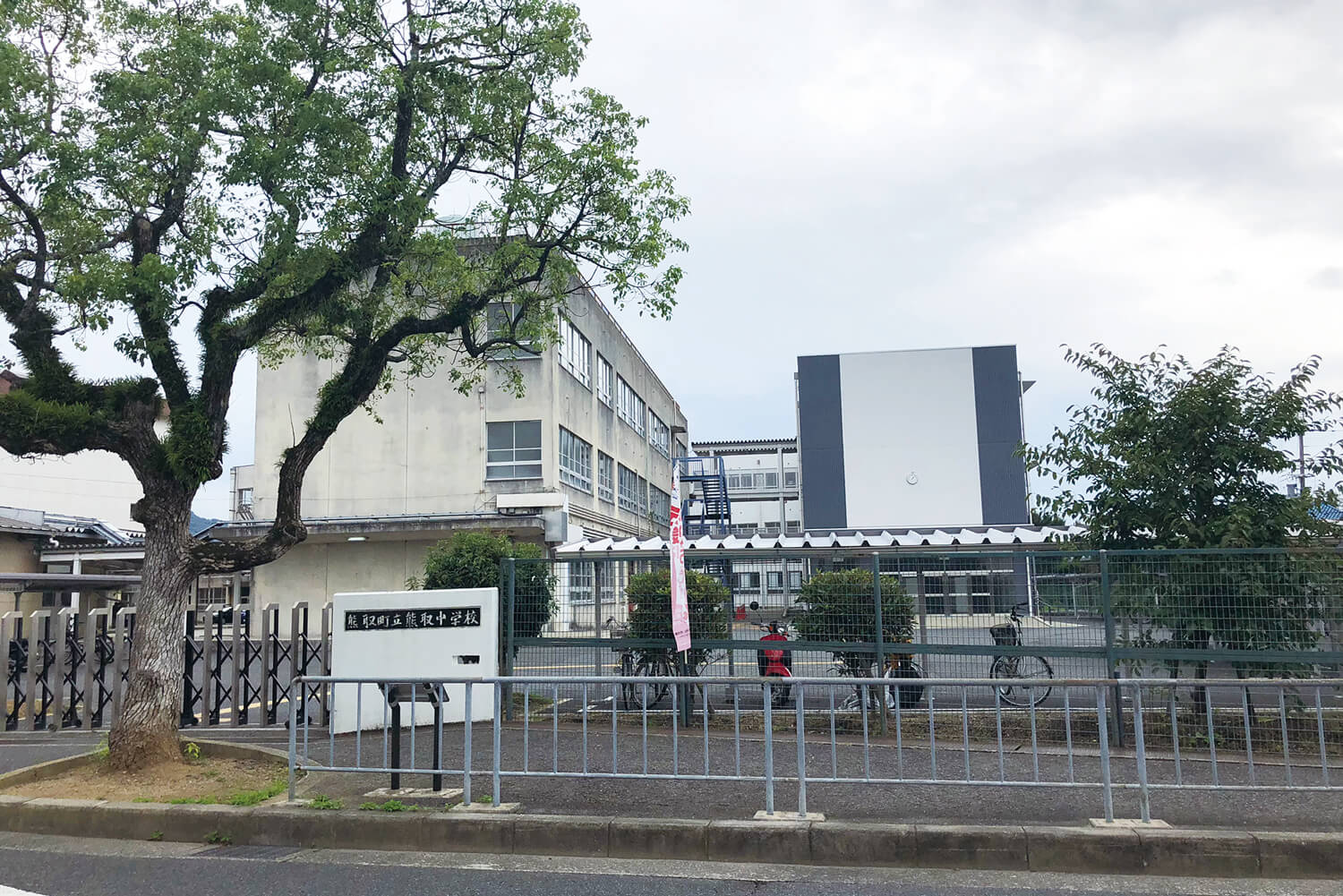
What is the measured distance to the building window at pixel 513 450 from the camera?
31.4 m

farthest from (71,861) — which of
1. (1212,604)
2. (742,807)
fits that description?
(1212,604)

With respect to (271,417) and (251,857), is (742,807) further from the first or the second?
(271,417)

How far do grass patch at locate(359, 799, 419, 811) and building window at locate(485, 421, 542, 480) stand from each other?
2358cm

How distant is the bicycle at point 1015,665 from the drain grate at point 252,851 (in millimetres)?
6879

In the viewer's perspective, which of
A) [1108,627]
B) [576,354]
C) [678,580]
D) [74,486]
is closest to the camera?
[678,580]

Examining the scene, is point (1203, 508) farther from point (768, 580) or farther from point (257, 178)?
point (257, 178)

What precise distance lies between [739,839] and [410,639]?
252 inches

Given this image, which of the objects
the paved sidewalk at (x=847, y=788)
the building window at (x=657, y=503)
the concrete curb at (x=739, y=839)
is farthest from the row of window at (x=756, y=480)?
the concrete curb at (x=739, y=839)

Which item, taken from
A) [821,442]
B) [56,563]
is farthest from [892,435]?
[56,563]

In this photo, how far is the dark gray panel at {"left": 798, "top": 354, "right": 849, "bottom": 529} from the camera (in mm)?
49250

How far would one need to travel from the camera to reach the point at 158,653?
9.52m

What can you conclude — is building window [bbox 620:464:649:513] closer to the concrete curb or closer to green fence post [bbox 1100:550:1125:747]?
green fence post [bbox 1100:550:1125:747]

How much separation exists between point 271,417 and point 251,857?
28650mm

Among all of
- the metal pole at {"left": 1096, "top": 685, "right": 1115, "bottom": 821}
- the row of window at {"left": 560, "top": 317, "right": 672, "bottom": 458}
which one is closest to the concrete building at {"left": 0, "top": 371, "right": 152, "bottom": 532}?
the row of window at {"left": 560, "top": 317, "right": 672, "bottom": 458}
